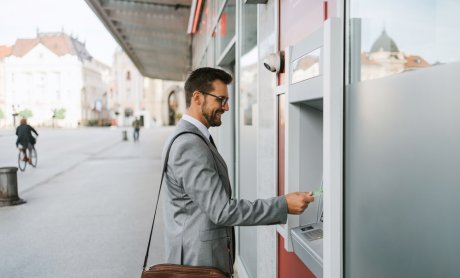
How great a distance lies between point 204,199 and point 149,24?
→ 15960 millimetres

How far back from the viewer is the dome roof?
4.46 feet

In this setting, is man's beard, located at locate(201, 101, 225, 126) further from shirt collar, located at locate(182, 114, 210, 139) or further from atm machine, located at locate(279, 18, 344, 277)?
atm machine, located at locate(279, 18, 344, 277)

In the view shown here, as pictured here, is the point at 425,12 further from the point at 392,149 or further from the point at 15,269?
the point at 15,269

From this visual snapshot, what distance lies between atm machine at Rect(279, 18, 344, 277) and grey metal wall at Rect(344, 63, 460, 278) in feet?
0.16

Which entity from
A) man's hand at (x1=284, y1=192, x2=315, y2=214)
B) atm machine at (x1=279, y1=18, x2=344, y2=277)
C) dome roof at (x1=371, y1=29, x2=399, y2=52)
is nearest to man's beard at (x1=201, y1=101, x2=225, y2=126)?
atm machine at (x1=279, y1=18, x2=344, y2=277)

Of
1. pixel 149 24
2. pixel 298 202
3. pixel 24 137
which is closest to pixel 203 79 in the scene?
pixel 298 202

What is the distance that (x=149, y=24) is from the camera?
16.9m

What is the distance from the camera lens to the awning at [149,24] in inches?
555

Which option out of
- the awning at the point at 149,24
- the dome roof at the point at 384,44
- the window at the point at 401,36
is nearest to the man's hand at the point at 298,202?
the window at the point at 401,36

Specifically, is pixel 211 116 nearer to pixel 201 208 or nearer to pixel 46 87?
pixel 201 208

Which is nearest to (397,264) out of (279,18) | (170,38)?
(279,18)

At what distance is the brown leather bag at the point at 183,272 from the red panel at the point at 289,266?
550 millimetres

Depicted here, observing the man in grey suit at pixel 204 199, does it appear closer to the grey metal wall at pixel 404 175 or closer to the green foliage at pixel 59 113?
the grey metal wall at pixel 404 175

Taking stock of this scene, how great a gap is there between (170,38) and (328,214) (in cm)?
1808
